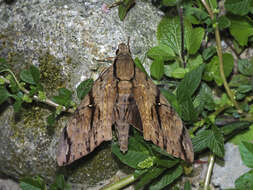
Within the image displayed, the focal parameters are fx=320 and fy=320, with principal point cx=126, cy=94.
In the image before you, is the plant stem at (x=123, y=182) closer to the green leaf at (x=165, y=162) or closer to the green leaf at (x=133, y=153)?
the green leaf at (x=133, y=153)

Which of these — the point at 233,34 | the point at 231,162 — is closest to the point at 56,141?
the point at 231,162

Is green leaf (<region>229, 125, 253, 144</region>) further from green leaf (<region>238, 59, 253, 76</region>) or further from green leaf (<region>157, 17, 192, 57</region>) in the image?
green leaf (<region>157, 17, 192, 57</region>)

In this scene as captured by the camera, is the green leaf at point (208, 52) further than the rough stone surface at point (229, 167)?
No

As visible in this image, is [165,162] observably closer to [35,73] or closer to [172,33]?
[172,33]

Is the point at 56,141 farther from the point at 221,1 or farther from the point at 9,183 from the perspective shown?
the point at 221,1

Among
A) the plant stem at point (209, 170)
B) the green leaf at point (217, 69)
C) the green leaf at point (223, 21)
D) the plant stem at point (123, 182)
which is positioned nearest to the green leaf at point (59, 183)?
the plant stem at point (123, 182)
